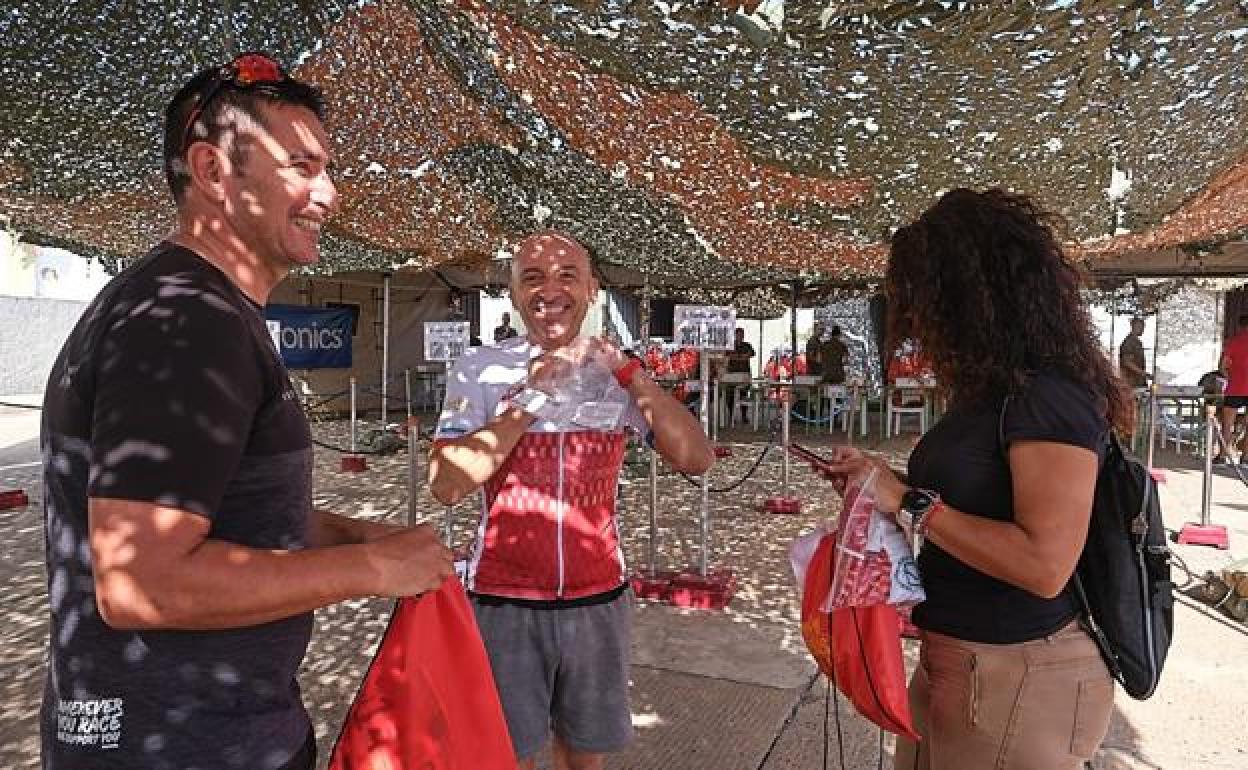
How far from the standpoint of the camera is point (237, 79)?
1269 mm

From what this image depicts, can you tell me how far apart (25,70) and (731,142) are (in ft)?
12.9

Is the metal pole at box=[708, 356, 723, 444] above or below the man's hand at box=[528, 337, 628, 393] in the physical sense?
below

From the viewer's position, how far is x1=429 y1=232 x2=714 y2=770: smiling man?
2199 mm

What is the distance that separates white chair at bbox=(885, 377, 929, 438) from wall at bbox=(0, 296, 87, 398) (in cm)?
2085

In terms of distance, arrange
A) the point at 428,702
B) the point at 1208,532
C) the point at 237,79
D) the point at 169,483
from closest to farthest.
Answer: the point at 169,483 < the point at 237,79 < the point at 428,702 < the point at 1208,532

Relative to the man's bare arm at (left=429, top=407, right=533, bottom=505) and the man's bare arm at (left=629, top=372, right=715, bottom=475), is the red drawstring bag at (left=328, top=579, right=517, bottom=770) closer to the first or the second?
the man's bare arm at (left=429, top=407, right=533, bottom=505)

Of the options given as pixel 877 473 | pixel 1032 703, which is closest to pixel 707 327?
pixel 877 473

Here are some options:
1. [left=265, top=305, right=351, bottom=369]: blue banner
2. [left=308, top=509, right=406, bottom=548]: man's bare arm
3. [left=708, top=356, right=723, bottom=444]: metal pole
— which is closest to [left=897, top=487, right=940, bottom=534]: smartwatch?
[left=308, top=509, right=406, bottom=548]: man's bare arm

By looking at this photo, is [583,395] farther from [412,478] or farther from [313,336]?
[313,336]

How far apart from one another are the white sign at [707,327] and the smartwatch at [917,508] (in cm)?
654

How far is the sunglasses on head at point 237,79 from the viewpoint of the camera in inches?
49.3

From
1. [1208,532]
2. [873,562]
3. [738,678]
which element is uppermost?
[873,562]

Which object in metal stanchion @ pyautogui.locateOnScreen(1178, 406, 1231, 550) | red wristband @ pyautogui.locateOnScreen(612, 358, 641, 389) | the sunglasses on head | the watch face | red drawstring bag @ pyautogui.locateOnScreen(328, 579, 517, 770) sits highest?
the sunglasses on head

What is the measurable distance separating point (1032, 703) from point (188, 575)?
1640 mm
